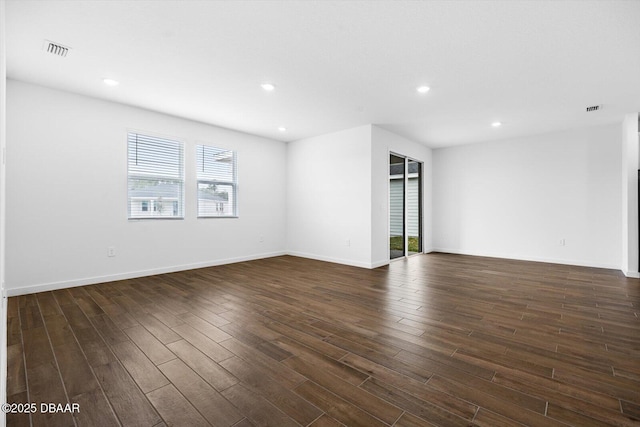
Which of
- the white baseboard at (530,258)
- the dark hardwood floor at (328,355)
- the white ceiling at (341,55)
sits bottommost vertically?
the dark hardwood floor at (328,355)

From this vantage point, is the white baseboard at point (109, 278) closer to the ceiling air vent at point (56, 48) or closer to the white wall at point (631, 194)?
the ceiling air vent at point (56, 48)

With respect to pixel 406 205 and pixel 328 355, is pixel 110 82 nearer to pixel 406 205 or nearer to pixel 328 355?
pixel 328 355

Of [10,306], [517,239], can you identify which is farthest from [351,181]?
[10,306]

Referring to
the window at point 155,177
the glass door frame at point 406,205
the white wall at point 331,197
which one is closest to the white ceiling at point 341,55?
the window at point 155,177

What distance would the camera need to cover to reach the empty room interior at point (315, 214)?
1.73m

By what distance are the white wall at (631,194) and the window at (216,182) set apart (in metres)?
6.46

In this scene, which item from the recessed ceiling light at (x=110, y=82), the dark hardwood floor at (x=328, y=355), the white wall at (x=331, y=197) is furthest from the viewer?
the white wall at (x=331, y=197)

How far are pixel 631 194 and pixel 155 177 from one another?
24.0 ft

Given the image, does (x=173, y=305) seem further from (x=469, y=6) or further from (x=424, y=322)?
(x=469, y=6)

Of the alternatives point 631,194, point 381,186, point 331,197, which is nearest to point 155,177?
point 331,197

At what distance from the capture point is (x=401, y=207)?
6336 mm

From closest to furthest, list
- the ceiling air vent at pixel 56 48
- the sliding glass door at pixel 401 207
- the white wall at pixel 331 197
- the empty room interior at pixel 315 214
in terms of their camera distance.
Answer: the empty room interior at pixel 315 214 → the ceiling air vent at pixel 56 48 → the white wall at pixel 331 197 → the sliding glass door at pixel 401 207

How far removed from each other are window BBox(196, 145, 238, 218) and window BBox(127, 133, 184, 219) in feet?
1.15

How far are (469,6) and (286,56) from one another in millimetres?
1603
